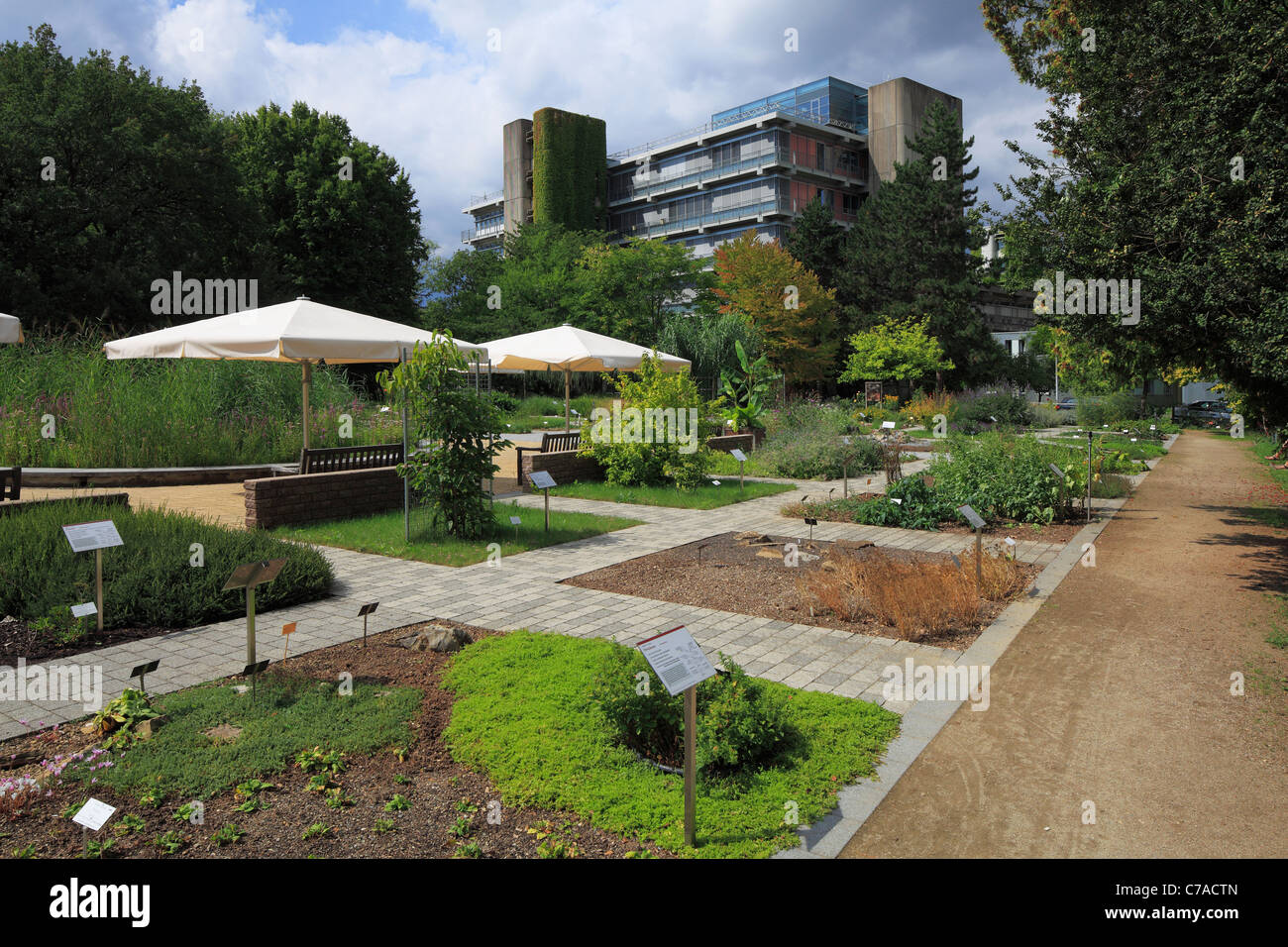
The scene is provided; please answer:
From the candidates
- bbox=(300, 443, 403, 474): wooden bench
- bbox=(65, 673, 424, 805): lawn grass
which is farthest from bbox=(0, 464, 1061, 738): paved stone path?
bbox=(300, 443, 403, 474): wooden bench

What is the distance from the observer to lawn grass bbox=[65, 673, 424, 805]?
12.5 feet

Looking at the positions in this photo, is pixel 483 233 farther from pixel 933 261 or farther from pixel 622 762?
pixel 622 762

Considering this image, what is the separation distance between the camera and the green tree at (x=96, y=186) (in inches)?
1017

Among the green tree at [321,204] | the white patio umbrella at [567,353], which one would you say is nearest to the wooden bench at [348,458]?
the white patio umbrella at [567,353]

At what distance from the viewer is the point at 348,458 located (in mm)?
11430

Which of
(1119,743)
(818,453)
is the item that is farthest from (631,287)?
(1119,743)

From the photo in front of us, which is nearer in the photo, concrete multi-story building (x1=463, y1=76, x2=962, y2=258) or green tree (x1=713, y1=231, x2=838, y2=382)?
green tree (x1=713, y1=231, x2=838, y2=382)

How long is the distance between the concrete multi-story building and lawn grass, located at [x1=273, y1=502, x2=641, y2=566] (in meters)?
57.8

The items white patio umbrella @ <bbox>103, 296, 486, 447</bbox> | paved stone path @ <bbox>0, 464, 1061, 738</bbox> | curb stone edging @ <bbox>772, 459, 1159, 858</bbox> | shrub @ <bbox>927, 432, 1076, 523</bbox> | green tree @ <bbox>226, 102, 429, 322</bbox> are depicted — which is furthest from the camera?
green tree @ <bbox>226, 102, 429, 322</bbox>

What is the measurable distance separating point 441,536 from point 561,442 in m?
6.31

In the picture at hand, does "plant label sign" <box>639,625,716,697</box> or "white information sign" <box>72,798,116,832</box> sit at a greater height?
"plant label sign" <box>639,625,716,697</box>

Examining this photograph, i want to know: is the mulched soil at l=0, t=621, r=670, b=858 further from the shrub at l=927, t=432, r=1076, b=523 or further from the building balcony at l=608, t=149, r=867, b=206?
the building balcony at l=608, t=149, r=867, b=206

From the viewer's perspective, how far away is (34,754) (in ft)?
13.2
